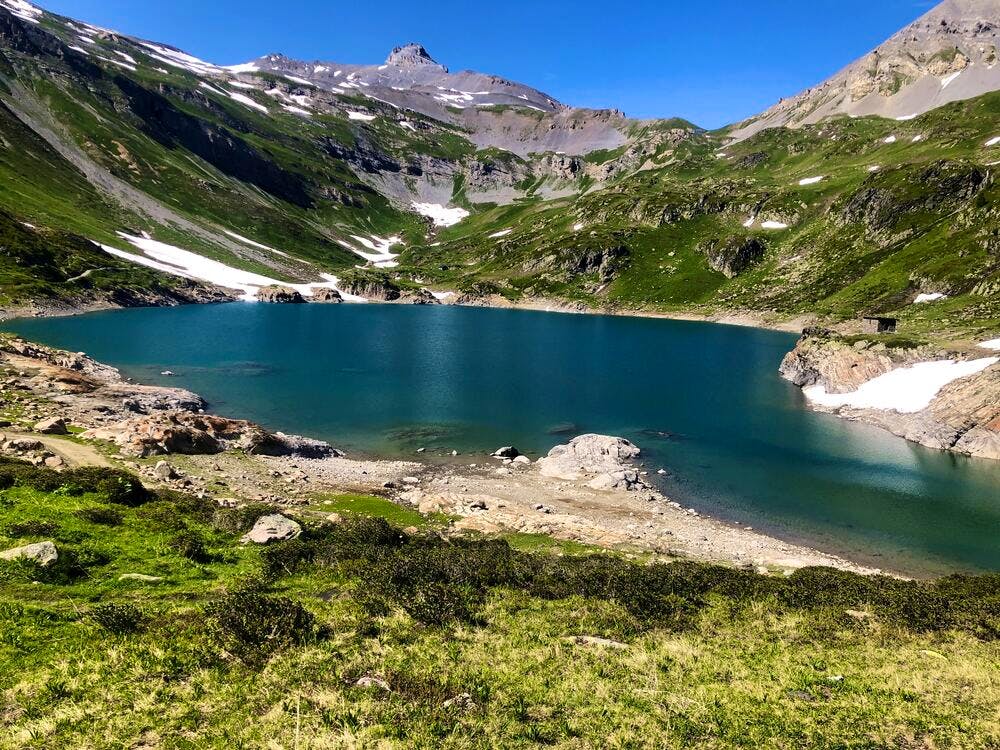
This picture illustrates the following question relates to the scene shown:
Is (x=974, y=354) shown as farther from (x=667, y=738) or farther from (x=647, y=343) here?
(x=667, y=738)

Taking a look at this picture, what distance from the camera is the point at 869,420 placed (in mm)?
67438

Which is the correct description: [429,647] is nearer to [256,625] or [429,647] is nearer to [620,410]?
[256,625]

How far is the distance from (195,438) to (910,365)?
274 ft

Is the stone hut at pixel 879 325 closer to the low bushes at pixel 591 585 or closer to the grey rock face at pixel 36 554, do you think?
the low bushes at pixel 591 585

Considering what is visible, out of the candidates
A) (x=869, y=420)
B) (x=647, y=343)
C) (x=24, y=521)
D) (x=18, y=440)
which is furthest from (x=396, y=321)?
(x=24, y=521)

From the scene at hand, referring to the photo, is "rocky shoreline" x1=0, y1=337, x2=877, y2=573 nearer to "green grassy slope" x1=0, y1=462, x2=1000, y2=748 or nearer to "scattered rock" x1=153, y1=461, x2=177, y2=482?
"scattered rock" x1=153, y1=461, x2=177, y2=482

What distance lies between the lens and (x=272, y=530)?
23094 millimetres

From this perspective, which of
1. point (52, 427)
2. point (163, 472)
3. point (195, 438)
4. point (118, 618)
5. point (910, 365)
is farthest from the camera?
point (910, 365)

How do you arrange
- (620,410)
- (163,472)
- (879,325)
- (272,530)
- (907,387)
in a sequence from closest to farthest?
1. (272,530)
2. (163,472)
3. (907,387)
4. (620,410)
5. (879,325)

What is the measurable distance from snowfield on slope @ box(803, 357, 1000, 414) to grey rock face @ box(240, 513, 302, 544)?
70.7 m

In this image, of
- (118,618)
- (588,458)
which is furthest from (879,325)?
(118,618)

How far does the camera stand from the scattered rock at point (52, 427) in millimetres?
33969

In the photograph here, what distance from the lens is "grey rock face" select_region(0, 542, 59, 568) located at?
51.5 feet

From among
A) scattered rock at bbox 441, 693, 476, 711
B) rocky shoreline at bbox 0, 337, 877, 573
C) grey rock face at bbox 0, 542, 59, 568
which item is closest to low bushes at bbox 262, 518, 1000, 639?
scattered rock at bbox 441, 693, 476, 711
